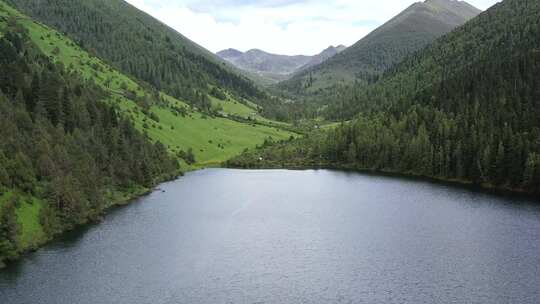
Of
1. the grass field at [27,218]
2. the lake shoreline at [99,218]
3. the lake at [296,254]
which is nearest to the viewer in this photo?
the lake at [296,254]

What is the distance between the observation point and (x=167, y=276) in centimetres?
8019

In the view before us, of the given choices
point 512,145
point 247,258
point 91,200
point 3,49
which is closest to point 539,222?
point 512,145

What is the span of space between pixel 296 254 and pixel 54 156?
58232 millimetres

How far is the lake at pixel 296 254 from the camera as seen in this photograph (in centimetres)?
7262

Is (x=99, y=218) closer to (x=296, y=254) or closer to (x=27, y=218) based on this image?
(x=27, y=218)

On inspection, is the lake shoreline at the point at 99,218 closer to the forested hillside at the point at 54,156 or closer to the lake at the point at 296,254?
the forested hillside at the point at 54,156

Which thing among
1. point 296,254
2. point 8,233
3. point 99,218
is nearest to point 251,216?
point 296,254

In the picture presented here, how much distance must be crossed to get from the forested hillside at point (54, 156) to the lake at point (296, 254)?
5.26 meters

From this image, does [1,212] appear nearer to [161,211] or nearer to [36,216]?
[36,216]

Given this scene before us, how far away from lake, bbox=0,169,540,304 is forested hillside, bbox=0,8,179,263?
5261 millimetres

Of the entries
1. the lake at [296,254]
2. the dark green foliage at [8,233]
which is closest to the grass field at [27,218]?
the dark green foliage at [8,233]

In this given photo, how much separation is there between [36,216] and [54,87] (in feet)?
161

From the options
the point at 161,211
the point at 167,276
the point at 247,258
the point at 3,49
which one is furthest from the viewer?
the point at 3,49

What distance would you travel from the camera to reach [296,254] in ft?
299
